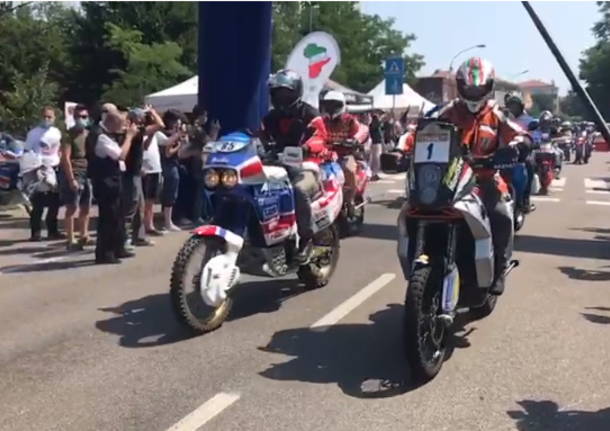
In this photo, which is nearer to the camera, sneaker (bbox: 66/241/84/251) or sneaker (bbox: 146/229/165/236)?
sneaker (bbox: 66/241/84/251)

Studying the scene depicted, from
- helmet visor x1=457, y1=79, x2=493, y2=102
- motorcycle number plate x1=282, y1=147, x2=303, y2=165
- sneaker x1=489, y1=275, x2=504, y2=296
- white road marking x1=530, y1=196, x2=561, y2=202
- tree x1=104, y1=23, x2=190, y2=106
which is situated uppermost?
tree x1=104, y1=23, x2=190, y2=106

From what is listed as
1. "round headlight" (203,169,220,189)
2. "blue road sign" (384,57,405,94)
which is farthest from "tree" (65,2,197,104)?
"round headlight" (203,169,220,189)

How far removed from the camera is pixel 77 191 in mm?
10961

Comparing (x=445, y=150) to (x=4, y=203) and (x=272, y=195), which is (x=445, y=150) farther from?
(x=4, y=203)

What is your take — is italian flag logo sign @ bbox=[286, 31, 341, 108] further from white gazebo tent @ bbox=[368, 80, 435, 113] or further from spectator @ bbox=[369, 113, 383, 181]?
white gazebo tent @ bbox=[368, 80, 435, 113]

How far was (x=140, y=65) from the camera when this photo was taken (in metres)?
41.3

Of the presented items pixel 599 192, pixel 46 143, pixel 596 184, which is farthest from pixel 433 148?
pixel 596 184

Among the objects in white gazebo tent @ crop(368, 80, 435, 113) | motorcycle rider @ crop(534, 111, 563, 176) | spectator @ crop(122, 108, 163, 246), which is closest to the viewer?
spectator @ crop(122, 108, 163, 246)

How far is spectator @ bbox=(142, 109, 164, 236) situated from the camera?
11.8 m

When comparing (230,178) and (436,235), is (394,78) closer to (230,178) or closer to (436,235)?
(230,178)

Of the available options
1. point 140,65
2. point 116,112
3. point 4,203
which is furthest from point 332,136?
point 140,65

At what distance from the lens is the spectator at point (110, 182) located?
9711mm

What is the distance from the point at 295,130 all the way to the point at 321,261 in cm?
137

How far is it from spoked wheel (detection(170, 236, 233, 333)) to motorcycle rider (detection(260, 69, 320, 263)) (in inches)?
44.0
